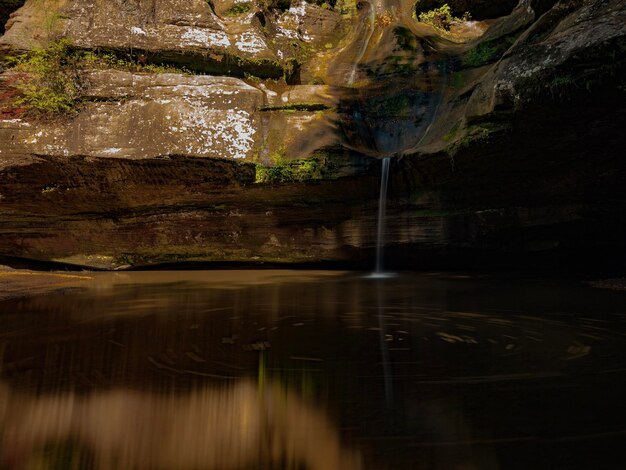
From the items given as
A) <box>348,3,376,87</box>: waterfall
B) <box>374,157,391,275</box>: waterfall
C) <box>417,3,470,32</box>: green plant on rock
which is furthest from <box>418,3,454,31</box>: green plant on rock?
<box>374,157,391,275</box>: waterfall

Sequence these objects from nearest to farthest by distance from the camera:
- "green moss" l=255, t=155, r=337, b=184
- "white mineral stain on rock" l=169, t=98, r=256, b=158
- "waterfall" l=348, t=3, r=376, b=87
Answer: "green moss" l=255, t=155, r=337, b=184 < "white mineral stain on rock" l=169, t=98, r=256, b=158 < "waterfall" l=348, t=3, r=376, b=87

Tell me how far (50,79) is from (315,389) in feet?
36.5

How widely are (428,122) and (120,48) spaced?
8.38 meters

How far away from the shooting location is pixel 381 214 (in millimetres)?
10125

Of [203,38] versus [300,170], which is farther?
[203,38]

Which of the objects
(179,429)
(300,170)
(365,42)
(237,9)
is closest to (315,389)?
(179,429)

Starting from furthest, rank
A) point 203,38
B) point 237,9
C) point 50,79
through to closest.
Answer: point 237,9, point 203,38, point 50,79

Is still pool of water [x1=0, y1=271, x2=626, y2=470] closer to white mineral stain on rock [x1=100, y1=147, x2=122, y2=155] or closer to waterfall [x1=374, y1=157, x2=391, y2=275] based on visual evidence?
waterfall [x1=374, y1=157, x2=391, y2=275]

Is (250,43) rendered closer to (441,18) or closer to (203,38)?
(203,38)

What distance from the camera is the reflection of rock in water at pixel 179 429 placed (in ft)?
5.15

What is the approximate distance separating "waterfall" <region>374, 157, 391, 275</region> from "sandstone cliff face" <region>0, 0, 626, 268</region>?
0.18 meters

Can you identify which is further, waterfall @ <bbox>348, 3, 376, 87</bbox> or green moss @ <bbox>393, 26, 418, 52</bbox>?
waterfall @ <bbox>348, 3, 376, 87</bbox>

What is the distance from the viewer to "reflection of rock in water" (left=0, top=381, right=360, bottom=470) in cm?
157

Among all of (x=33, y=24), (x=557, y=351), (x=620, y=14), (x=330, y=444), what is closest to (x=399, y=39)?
(x=620, y=14)
